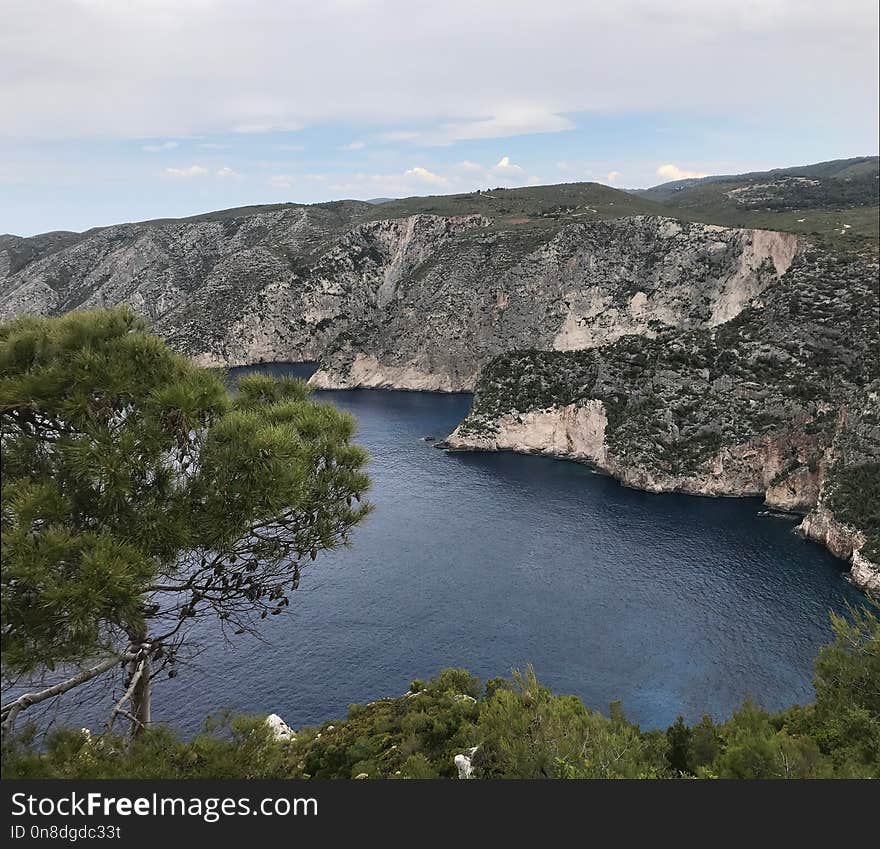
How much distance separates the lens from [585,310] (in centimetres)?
11044

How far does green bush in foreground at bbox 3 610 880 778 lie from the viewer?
8172 mm

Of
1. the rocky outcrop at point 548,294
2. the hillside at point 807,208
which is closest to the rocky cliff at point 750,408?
the hillside at point 807,208

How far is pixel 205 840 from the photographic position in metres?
6.00

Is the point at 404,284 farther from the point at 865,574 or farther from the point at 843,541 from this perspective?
the point at 865,574

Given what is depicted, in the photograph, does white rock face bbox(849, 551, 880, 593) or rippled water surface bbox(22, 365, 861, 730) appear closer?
rippled water surface bbox(22, 365, 861, 730)

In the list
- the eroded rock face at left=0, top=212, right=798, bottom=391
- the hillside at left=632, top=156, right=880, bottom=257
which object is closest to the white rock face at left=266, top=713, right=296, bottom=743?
the eroded rock face at left=0, top=212, right=798, bottom=391

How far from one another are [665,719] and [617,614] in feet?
36.1

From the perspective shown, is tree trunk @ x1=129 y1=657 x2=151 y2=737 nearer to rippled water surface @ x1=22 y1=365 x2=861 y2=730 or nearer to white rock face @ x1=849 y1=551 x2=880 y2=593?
rippled water surface @ x1=22 y1=365 x2=861 y2=730

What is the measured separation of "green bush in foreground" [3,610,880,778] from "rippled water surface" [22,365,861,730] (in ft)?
31.4

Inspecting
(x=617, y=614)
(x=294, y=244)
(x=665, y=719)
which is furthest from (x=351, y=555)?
(x=294, y=244)

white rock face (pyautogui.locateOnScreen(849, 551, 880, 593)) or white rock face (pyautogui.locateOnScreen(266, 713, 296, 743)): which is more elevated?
white rock face (pyautogui.locateOnScreen(266, 713, 296, 743))

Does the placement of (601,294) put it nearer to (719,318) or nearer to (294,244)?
(719,318)

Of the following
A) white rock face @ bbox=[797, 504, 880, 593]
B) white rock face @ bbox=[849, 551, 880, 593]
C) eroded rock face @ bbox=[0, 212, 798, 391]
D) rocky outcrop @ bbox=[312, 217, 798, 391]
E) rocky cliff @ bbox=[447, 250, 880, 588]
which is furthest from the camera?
eroded rock face @ bbox=[0, 212, 798, 391]

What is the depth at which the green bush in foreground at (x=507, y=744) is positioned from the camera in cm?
817
